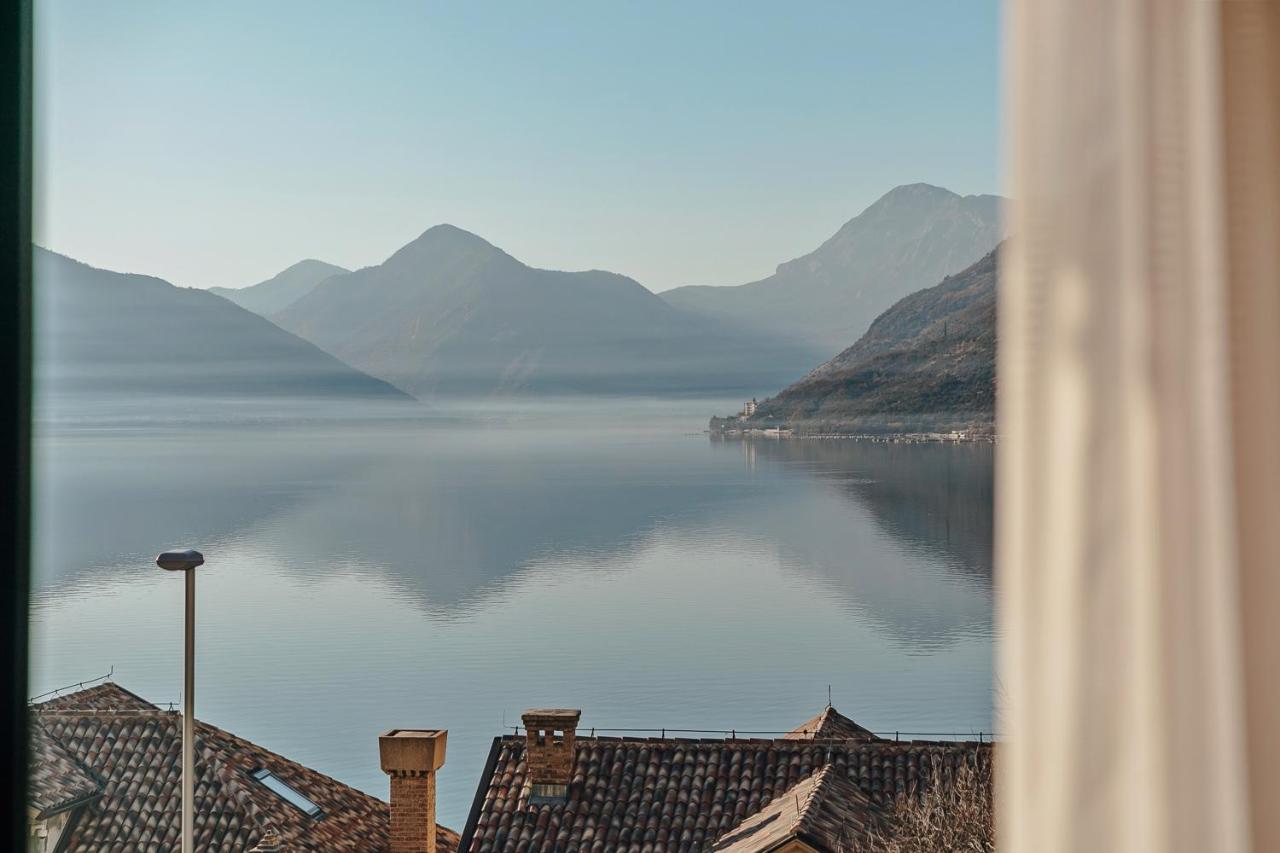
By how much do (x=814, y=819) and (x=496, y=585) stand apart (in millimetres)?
3321

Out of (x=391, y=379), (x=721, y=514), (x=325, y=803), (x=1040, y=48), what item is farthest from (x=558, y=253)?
(x=1040, y=48)

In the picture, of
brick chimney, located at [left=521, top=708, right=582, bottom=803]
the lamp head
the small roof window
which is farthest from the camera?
the small roof window

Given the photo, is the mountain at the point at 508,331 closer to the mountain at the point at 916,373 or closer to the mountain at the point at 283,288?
the mountain at the point at 283,288

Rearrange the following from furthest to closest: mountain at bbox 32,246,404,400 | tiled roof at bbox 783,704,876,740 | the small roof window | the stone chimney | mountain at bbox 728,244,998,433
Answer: mountain at bbox 32,246,404,400 < mountain at bbox 728,244,998,433 < tiled roof at bbox 783,704,876,740 < the small roof window < the stone chimney

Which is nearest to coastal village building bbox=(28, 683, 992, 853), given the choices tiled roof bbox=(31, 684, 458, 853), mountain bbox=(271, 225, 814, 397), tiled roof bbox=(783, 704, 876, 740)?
tiled roof bbox=(31, 684, 458, 853)

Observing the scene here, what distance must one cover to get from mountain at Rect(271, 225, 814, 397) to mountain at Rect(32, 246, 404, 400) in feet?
0.45

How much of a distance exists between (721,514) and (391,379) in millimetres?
2051

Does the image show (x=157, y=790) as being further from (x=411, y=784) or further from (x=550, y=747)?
(x=550, y=747)

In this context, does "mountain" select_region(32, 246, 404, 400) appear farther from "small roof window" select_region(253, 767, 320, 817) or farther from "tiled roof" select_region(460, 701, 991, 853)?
"tiled roof" select_region(460, 701, 991, 853)

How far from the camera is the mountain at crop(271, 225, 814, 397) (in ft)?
21.2

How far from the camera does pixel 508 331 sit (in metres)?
6.82

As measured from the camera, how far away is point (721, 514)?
7027 mm

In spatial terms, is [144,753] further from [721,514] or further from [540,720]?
[721,514]

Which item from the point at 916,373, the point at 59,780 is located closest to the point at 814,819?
the point at 59,780
